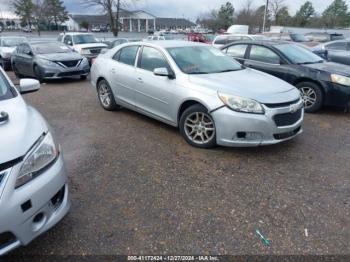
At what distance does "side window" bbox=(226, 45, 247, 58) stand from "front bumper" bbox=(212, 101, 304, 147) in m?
3.82

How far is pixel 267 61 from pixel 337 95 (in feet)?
5.65

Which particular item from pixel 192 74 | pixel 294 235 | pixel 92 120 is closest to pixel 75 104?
pixel 92 120

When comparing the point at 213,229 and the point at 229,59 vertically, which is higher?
the point at 229,59

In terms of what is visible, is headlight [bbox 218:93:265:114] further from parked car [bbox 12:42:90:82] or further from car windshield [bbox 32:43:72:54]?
car windshield [bbox 32:43:72:54]

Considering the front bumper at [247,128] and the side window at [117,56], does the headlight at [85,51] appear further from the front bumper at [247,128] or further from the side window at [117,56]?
the front bumper at [247,128]

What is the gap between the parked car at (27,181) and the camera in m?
1.93

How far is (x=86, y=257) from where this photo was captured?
2.37m

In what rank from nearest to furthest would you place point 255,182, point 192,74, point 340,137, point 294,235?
point 294,235 → point 255,182 → point 192,74 → point 340,137

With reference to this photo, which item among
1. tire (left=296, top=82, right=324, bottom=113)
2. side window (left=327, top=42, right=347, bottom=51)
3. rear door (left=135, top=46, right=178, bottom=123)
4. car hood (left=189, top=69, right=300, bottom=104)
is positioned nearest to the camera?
car hood (left=189, top=69, right=300, bottom=104)

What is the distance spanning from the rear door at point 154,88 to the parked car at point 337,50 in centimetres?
767

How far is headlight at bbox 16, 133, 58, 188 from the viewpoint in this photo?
2043mm

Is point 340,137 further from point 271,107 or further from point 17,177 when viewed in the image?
point 17,177

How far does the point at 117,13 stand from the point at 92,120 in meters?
24.5

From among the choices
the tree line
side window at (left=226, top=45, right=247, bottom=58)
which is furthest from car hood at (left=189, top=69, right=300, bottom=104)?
the tree line
